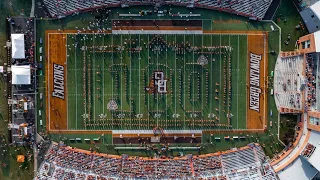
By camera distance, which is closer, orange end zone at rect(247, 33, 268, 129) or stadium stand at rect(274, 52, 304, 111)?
stadium stand at rect(274, 52, 304, 111)

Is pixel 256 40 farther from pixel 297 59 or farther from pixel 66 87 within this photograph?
pixel 66 87

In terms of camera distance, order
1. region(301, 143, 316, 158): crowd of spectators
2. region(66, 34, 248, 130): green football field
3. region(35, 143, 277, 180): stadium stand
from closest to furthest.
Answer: region(301, 143, 316, 158): crowd of spectators, region(35, 143, 277, 180): stadium stand, region(66, 34, 248, 130): green football field

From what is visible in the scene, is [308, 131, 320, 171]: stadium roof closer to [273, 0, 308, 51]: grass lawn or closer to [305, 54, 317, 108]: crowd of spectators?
[305, 54, 317, 108]: crowd of spectators

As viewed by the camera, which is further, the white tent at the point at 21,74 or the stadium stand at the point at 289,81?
the stadium stand at the point at 289,81

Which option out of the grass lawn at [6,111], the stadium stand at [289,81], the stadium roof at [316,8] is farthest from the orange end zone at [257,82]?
the grass lawn at [6,111]

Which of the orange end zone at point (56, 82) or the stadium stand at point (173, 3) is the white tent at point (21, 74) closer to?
the orange end zone at point (56, 82)

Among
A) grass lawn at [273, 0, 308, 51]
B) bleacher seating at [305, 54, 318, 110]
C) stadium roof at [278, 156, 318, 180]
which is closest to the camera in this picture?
bleacher seating at [305, 54, 318, 110]

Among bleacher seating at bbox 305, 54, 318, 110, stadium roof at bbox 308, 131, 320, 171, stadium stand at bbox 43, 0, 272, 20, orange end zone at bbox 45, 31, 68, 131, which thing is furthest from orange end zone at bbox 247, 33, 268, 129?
orange end zone at bbox 45, 31, 68, 131
